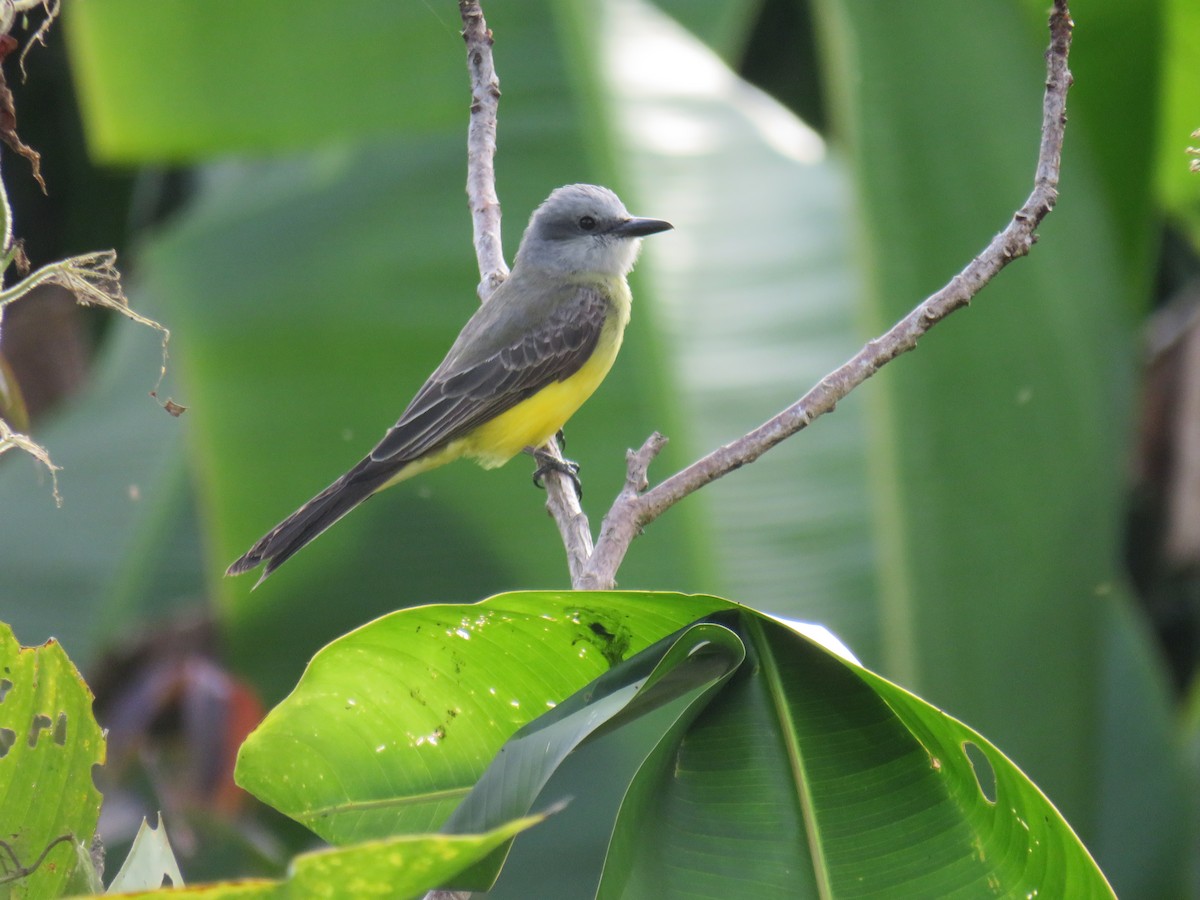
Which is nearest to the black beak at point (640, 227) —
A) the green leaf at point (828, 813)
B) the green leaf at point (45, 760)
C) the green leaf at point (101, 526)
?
the green leaf at point (101, 526)

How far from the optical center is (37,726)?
4.62 feet

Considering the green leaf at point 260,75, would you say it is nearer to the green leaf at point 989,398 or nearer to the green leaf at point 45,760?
the green leaf at point 989,398

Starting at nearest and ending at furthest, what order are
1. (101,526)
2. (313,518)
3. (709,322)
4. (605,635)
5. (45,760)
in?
(45,760) → (605,635) → (313,518) → (709,322) → (101,526)

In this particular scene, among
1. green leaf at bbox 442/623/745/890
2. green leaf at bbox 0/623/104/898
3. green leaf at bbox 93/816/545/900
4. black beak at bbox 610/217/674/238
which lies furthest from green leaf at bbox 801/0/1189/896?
→ green leaf at bbox 93/816/545/900

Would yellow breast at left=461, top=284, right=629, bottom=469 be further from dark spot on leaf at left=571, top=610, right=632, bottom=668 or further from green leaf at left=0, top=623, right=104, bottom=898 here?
green leaf at left=0, top=623, right=104, bottom=898

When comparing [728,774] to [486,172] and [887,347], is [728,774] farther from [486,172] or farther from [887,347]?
[486,172]

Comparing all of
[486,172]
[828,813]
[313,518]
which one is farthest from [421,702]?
[486,172]

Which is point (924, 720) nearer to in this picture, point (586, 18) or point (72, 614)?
point (586, 18)

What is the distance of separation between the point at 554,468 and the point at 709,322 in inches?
24.3

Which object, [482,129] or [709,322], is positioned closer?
[482,129]

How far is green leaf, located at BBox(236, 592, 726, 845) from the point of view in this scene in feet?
4.73

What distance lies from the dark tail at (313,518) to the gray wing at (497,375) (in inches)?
4.8

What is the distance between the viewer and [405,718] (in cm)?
153

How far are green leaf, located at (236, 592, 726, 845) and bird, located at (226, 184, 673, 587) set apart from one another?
58.4 inches
